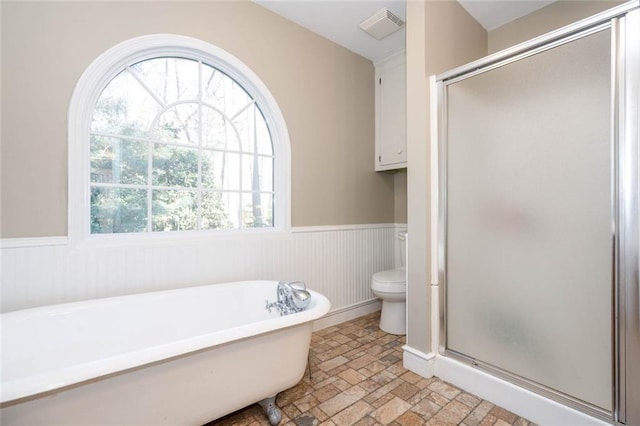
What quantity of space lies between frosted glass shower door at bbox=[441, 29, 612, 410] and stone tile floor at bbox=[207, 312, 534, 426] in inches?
10.1

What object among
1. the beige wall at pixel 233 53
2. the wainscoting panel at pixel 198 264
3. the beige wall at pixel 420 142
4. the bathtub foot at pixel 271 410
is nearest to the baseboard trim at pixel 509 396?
the beige wall at pixel 420 142

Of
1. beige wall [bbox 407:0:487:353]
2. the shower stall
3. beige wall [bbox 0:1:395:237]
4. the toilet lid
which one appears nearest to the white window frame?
beige wall [bbox 0:1:395:237]

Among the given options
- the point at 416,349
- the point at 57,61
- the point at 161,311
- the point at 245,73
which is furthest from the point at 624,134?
the point at 57,61

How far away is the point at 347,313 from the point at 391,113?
6.61 feet

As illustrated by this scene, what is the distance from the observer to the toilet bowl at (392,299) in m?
2.40

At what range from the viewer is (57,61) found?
154cm

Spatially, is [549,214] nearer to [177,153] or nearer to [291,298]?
[291,298]

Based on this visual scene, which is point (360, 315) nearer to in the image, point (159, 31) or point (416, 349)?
point (416, 349)

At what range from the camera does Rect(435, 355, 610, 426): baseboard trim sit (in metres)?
1.34

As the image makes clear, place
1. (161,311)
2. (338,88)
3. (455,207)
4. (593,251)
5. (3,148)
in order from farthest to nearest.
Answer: (338,88)
(455,207)
(161,311)
(3,148)
(593,251)

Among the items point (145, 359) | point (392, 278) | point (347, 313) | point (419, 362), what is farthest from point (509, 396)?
point (145, 359)

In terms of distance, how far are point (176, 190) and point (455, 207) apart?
185cm

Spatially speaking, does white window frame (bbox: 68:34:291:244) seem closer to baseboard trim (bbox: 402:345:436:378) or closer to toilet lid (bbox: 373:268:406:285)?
toilet lid (bbox: 373:268:406:285)

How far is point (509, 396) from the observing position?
1.53m
